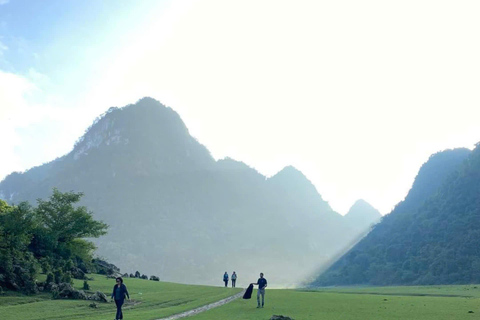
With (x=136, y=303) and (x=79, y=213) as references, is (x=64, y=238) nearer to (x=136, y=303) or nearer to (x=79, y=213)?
(x=79, y=213)

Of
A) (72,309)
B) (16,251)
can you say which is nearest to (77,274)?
(16,251)

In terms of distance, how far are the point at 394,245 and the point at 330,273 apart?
23522mm

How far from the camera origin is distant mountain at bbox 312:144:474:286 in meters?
91.6

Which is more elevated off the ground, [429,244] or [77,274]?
[429,244]

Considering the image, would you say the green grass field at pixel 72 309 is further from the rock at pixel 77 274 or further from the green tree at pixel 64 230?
the green tree at pixel 64 230

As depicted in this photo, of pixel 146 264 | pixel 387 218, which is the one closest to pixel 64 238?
pixel 387 218

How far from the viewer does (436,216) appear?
375 ft

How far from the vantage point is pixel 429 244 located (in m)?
105

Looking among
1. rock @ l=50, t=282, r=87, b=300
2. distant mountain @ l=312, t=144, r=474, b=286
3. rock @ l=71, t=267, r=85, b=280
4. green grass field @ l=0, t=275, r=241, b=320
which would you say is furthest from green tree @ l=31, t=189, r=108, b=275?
distant mountain @ l=312, t=144, r=474, b=286

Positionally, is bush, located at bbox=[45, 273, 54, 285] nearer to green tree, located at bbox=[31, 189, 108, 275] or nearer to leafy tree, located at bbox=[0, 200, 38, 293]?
leafy tree, located at bbox=[0, 200, 38, 293]

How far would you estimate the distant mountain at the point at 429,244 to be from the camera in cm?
9162

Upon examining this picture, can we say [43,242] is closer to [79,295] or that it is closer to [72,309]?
[79,295]

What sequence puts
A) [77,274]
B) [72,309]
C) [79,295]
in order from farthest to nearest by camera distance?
[77,274], [79,295], [72,309]

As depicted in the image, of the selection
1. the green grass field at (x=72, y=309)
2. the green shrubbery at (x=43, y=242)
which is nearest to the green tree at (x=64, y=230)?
the green shrubbery at (x=43, y=242)
